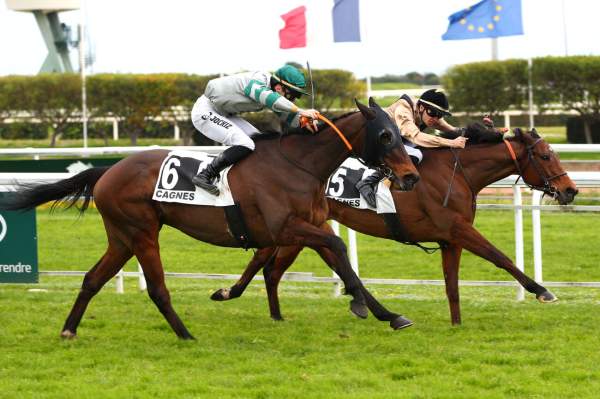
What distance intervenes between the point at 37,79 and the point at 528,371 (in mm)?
28313

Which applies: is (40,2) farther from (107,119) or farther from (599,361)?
(599,361)

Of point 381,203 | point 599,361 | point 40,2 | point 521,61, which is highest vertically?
point 40,2

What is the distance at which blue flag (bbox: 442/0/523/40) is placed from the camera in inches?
919

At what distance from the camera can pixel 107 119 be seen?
3403 centimetres

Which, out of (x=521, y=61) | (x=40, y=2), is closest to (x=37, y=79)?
(x=40, y=2)

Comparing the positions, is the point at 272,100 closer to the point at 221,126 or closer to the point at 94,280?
the point at 221,126

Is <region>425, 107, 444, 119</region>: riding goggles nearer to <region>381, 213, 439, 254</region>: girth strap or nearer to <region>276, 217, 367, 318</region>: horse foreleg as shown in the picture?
<region>381, 213, 439, 254</region>: girth strap

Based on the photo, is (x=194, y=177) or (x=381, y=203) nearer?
(x=194, y=177)

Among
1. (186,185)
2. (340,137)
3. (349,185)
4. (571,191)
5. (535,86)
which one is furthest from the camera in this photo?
(535,86)

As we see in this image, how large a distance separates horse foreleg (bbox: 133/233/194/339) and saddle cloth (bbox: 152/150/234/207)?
0.96ft

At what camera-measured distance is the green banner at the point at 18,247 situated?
9.16m

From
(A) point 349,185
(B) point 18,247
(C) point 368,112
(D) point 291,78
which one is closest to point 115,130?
(B) point 18,247

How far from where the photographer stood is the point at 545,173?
25.0 feet

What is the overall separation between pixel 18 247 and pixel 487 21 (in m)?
16.6
